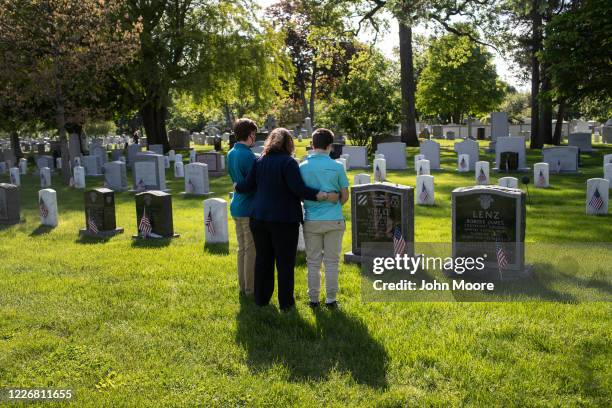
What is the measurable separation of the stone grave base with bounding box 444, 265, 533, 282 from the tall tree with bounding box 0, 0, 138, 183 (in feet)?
58.7

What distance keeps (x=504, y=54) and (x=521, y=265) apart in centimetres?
2656

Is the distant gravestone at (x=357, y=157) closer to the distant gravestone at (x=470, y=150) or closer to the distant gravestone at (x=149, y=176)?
the distant gravestone at (x=470, y=150)

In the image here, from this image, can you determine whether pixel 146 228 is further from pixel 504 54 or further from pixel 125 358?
pixel 504 54

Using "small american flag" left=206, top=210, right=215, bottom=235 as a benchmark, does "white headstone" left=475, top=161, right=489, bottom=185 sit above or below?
above

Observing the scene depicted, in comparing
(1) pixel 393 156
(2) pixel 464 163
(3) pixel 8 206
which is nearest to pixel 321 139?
(3) pixel 8 206

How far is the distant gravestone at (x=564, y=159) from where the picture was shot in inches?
811

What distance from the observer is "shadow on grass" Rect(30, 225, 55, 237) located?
12.3 metres

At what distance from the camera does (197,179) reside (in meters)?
18.1

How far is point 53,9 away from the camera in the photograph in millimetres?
21281

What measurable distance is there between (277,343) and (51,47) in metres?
19.6

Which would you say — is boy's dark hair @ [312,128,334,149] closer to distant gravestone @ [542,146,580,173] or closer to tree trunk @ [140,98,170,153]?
distant gravestone @ [542,146,580,173]

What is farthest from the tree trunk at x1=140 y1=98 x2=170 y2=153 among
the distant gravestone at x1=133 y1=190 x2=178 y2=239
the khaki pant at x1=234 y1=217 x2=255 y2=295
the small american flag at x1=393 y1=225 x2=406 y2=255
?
the khaki pant at x1=234 y1=217 x2=255 y2=295

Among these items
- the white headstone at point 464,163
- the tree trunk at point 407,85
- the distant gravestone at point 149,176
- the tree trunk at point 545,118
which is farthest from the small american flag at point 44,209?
the tree trunk at point 545,118

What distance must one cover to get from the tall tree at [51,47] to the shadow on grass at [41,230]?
10.3 meters
